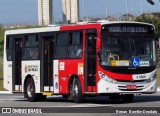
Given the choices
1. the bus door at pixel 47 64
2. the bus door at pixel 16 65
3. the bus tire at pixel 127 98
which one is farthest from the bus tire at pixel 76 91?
the bus door at pixel 16 65

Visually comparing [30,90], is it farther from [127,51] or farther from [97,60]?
[127,51]

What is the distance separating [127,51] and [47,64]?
3924mm

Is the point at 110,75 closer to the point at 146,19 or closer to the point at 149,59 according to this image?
the point at 149,59

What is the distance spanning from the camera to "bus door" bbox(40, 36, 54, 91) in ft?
89.8

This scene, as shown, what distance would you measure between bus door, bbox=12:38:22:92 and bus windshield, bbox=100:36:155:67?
5.67 metres

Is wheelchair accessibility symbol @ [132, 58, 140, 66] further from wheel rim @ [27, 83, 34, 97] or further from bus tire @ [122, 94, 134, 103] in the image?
wheel rim @ [27, 83, 34, 97]

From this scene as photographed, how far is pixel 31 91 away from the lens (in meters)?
28.4

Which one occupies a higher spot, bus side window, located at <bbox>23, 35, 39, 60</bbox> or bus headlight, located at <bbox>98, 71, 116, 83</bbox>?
bus side window, located at <bbox>23, 35, 39, 60</bbox>

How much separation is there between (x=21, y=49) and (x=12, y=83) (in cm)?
162

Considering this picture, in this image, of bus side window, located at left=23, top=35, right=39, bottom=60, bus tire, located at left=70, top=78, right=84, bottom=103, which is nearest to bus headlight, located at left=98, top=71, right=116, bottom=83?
bus tire, located at left=70, top=78, right=84, bottom=103

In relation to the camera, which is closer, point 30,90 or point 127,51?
point 127,51

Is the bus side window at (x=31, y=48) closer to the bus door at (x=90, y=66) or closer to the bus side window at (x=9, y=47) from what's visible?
the bus side window at (x=9, y=47)

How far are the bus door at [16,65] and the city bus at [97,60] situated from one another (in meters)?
1.78

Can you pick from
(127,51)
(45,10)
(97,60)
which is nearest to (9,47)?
(97,60)
